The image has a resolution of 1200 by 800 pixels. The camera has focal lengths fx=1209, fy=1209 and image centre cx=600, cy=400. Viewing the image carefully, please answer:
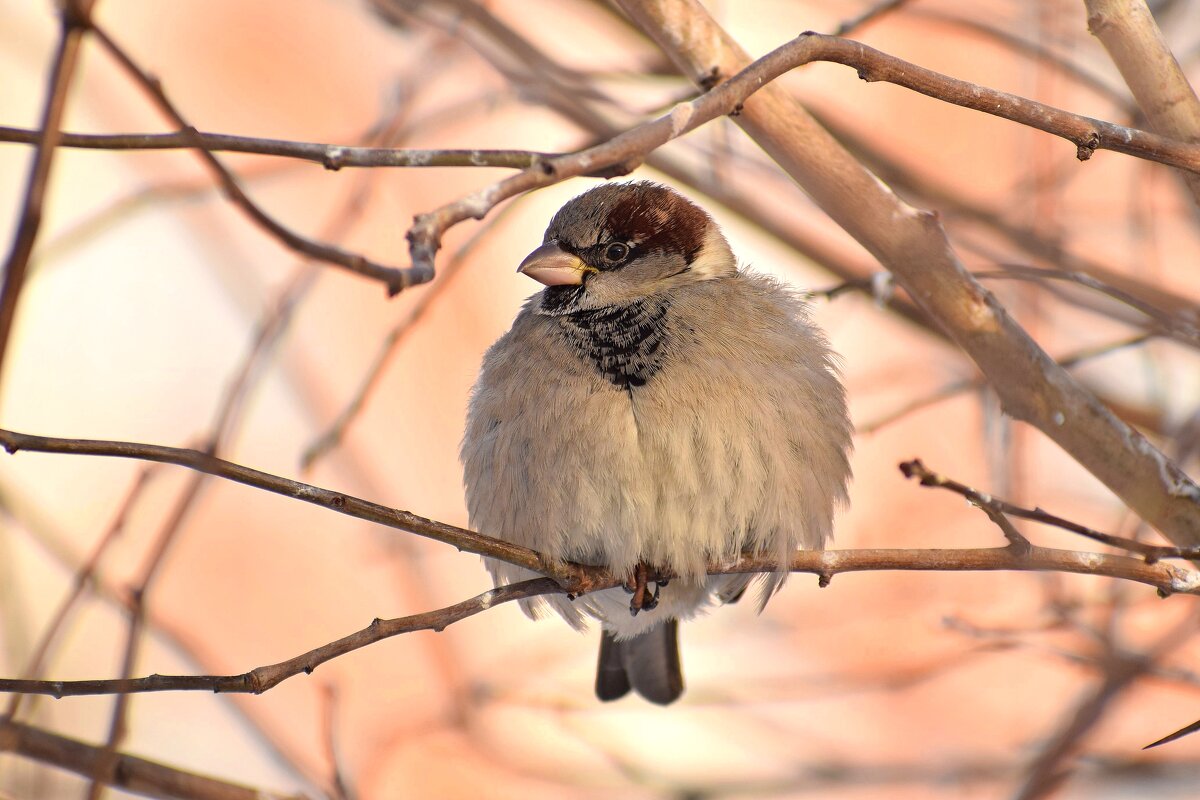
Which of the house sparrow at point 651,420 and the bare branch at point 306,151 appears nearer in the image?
the bare branch at point 306,151

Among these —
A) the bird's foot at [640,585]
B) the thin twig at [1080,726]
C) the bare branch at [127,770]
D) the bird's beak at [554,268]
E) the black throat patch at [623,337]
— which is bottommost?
the thin twig at [1080,726]

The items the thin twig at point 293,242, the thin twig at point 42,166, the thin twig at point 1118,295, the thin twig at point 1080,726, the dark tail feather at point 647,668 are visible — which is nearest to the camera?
the thin twig at point 42,166

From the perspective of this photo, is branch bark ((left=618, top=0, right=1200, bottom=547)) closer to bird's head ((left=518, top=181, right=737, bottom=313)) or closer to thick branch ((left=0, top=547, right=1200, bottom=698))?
thick branch ((left=0, top=547, right=1200, bottom=698))

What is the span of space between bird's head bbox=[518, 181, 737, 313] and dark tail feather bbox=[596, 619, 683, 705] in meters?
0.83

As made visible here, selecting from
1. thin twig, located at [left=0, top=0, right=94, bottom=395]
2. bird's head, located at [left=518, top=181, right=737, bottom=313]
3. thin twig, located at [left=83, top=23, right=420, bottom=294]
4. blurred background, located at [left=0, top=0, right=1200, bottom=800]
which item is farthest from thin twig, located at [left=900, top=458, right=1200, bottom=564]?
blurred background, located at [left=0, top=0, right=1200, bottom=800]

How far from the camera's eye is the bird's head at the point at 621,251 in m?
2.36

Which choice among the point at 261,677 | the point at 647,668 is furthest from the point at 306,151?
the point at 647,668

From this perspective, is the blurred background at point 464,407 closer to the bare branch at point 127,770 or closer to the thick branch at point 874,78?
the bare branch at point 127,770

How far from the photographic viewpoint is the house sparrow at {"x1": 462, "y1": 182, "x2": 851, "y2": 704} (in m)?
2.06

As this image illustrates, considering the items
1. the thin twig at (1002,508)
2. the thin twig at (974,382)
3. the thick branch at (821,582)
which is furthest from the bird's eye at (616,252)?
the thin twig at (1002,508)

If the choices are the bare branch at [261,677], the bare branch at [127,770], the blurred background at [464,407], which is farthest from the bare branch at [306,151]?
the blurred background at [464,407]

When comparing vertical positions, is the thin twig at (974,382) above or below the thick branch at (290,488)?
above

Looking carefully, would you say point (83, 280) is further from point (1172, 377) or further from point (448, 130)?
point (1172, 377)

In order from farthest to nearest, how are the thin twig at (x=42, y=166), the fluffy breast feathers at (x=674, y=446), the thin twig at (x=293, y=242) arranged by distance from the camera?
1. the fluffy breast feathers at (x=674, y=446)
2. the thin twig at (x=293, y=242)
3. the thin twig at (x=42, y=166)
